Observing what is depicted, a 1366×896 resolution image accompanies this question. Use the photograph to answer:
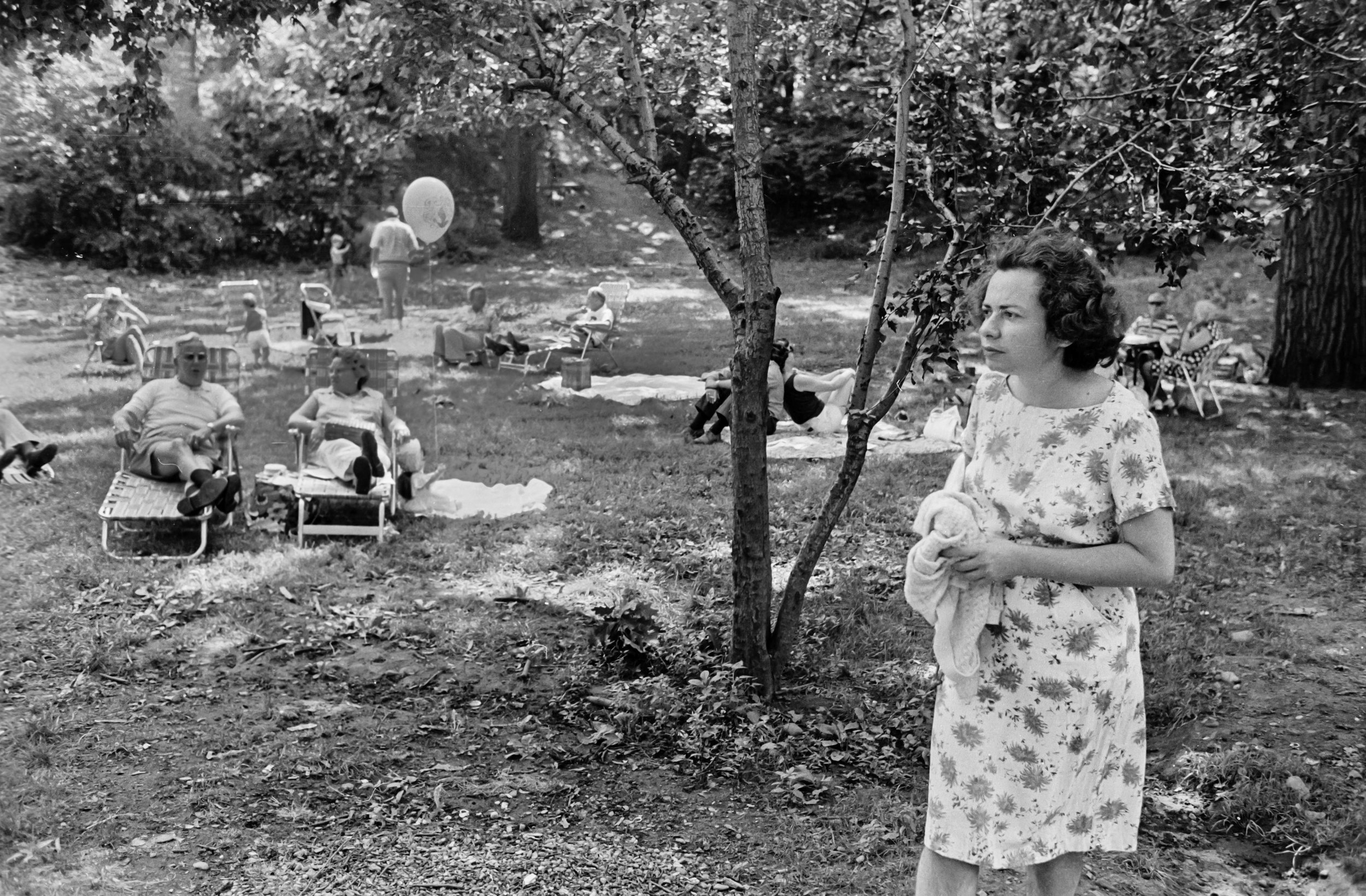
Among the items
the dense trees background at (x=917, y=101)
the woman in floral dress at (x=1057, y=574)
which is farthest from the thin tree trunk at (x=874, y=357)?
the woman in floral dress at (x=1057, y=574)

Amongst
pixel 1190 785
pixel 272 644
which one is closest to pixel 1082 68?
pixel 1190 785

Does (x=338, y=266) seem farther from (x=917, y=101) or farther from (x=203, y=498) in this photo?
(x=917, y=101)

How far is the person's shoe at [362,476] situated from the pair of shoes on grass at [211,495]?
0.65 metres

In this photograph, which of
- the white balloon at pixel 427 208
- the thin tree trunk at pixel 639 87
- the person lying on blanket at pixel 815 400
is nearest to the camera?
the thin tree trunk at pixel 639 87

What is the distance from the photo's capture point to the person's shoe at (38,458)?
26.3ft

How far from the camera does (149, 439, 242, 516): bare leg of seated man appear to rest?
6.66 m

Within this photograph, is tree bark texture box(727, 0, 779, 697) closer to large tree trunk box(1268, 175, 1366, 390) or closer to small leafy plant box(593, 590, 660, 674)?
small leafy plant box(593, 590, 660, 674)

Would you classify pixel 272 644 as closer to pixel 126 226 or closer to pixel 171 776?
pixel 171 776

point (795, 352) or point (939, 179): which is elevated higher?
point (939, 179)

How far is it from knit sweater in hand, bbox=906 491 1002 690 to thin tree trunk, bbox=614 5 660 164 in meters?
2.57

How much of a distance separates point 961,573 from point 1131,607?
40 centimetres

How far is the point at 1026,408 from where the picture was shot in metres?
2.56

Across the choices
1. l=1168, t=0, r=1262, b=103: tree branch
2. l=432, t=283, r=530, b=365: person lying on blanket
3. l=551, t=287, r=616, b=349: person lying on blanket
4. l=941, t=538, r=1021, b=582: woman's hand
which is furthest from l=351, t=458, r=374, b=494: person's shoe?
l=432, t=283, r=530, b=365: person lying on blanket

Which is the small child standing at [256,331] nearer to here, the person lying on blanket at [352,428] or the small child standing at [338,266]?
the small child standing at [338,266]
